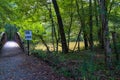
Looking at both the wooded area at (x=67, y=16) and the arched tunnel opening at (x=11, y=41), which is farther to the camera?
the arched tunnel opening at (x=11, y=41)

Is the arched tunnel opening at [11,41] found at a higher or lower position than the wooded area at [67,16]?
lower

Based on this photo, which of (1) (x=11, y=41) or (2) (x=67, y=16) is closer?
(2) (x=67, y=16)

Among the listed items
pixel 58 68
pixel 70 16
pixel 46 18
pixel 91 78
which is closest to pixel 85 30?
pixel 70 16

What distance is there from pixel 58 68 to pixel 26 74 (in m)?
1.37

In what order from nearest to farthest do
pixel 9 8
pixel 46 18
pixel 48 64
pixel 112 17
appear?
pixel 48 64 < pixel 112 17 < pixel 9 8 < pixel 46 18

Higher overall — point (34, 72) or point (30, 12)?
point (30, 12)

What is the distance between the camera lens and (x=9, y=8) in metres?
23.7

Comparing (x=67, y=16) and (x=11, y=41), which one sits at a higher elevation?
(x=67, y=16)

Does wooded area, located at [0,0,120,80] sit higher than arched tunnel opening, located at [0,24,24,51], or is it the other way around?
wooded area, located at [0,0,120,80]

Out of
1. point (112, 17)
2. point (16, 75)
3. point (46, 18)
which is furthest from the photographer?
point (46, 18)

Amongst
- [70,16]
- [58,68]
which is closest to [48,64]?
[58,68]

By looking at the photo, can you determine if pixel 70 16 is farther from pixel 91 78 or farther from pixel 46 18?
pixel 91 78

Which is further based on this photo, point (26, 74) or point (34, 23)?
point (34, 23)

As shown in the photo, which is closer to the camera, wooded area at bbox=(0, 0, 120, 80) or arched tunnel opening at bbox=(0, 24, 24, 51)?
wooded area at bbox=(0, 0, 120, 80)
